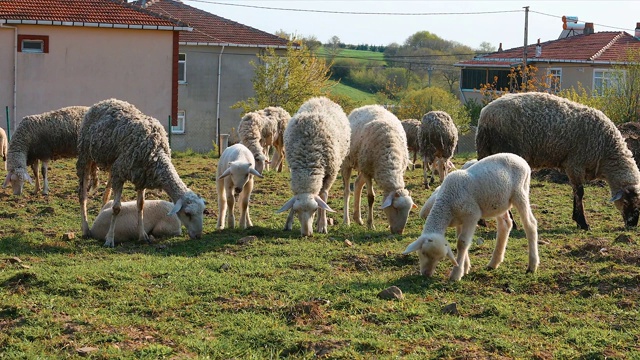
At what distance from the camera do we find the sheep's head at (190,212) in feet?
38.0

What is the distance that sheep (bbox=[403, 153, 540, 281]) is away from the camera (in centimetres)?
923

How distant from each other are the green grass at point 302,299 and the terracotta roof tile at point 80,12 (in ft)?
52.1

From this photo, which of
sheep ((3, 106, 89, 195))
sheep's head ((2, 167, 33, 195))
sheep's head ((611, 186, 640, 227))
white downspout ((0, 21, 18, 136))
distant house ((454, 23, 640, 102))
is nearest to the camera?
sheep's head ((611, 186, 640, 227))

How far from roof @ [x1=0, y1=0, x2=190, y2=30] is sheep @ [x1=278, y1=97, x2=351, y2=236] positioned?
15.5 metres

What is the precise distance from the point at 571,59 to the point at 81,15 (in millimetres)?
26868

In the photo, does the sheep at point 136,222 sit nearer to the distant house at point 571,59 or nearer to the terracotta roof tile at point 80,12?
the terracotta roof tile at point 80,12

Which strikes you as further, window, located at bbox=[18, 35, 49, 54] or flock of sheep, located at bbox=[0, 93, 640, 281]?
window, located at bbox=[18, 35, 49, 54]

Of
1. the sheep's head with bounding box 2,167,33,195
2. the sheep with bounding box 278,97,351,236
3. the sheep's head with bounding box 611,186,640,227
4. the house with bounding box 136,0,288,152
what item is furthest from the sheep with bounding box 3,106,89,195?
the house with bounding box 136,0,288,152

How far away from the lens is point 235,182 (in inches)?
500

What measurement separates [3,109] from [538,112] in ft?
62.3

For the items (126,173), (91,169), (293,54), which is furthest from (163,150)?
(293,54)

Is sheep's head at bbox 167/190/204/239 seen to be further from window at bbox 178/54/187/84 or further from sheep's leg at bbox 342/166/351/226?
window at bbox 178/54/187/84

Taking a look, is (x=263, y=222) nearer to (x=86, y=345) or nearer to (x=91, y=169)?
(x=91, y=169)

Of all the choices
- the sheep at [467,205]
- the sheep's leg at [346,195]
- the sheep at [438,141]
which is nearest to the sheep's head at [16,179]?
the sheep's leg at [346,195]
